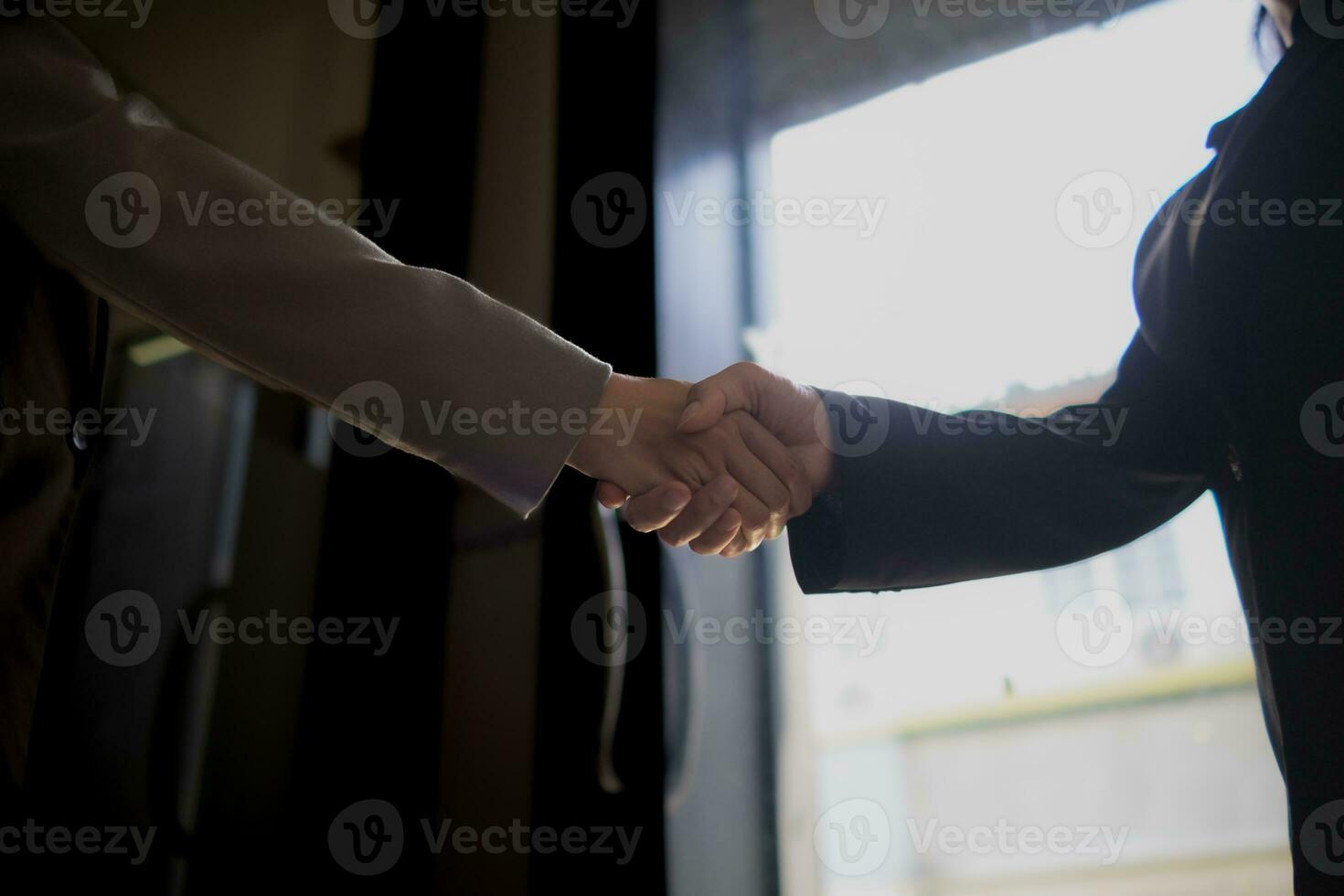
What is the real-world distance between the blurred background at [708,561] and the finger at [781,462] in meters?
0.41

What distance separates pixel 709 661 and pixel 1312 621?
92cm

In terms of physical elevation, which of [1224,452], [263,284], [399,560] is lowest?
[1224,452]

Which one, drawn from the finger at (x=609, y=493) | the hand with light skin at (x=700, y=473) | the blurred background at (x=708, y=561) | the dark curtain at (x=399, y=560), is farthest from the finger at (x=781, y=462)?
the dark curtain at (x=399, y=560)

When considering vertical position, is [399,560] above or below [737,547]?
above

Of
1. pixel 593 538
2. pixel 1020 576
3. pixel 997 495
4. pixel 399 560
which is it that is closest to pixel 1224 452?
pixel 997 495

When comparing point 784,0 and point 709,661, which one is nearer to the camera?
point 709,661

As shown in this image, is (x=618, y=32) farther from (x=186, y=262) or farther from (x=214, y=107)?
(x=186, y=262)

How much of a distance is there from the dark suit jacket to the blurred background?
1.17 feet

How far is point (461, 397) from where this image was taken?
90 cm

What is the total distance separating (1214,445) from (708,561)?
813 mm

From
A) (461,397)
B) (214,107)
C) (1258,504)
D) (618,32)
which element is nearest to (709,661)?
(461,397)

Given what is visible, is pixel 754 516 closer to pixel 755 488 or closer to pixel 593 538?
pixel 755 488

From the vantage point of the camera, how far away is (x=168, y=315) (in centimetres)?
85

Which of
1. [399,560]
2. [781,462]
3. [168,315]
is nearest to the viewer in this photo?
[168,315]
